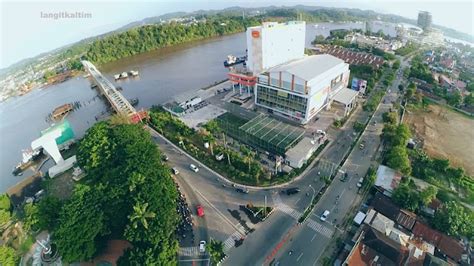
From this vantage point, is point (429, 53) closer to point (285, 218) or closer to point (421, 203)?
point (421, 203)

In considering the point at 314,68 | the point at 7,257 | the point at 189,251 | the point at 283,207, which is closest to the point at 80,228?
the point at 7,257

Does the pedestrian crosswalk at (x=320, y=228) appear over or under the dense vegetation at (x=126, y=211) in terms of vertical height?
under

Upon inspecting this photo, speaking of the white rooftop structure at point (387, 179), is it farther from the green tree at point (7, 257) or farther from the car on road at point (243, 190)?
the green tree at point (7, 257)

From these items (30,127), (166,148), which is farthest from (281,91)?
(30,127)

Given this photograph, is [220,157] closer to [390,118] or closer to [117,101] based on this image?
[390,118]

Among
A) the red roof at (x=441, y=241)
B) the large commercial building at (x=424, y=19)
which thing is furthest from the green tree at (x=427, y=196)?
the large commercial building at (x=424, y=19)
